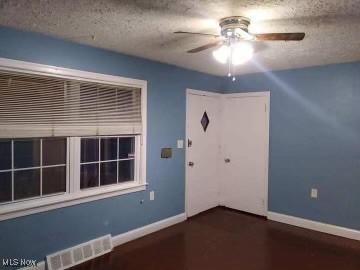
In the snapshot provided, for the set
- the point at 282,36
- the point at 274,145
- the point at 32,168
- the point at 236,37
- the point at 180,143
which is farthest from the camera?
the point at 274,145

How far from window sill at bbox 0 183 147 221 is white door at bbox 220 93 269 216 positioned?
1.88m

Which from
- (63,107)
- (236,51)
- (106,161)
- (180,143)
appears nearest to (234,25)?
(236,51)

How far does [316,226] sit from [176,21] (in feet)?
11.2

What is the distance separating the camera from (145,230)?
12.3 feet

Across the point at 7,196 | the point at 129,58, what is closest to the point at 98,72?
the point at 129,58

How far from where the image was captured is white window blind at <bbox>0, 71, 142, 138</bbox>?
2.59 metres

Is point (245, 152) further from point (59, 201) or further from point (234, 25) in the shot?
point (59, 201)

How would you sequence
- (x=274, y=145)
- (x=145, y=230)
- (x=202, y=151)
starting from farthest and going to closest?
1. (x=202, y=151)
2. (x=274, y=145)
3. (x=145, y=230)

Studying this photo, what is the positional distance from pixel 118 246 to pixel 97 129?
1.44 meters

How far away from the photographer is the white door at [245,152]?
452 cm

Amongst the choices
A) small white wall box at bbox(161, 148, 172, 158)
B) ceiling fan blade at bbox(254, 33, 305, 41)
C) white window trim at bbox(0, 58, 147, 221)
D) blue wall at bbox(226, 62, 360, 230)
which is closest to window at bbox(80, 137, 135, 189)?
white window trim at bbox(0, 58, 147, 221)

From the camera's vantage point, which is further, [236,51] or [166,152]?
[166,152]

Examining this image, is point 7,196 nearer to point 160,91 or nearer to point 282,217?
point 160,91

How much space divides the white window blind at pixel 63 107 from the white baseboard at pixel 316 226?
2547 mm
